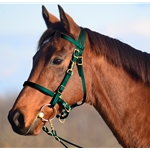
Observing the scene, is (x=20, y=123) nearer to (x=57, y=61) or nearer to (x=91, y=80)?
(x=57, y=61)

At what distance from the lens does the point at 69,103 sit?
3785 millimetres

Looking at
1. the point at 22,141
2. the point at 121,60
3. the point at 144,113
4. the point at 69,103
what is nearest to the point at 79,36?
the point at 121,60

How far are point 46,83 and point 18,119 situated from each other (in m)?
0.55

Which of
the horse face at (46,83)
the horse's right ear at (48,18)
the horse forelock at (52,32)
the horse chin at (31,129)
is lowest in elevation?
the horse chin at (31,129)

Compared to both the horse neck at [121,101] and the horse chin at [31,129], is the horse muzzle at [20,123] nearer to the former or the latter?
the horse chin at [31,129]

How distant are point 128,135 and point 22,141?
13.0 metres

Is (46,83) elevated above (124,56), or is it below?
below

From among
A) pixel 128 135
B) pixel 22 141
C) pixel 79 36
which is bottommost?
pixel 22 141

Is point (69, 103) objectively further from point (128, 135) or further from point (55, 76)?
point (128, 135)

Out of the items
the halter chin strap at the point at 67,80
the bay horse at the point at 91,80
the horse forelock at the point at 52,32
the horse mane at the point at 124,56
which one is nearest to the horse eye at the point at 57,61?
the bay horse at the point at 91,80

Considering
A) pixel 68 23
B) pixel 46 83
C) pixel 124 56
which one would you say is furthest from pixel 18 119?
pixel 124 56

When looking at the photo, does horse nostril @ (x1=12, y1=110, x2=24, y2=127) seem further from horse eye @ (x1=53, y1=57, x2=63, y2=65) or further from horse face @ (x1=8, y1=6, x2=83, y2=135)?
horse eye @ (x1=53, y1=57, x2=63, y2=65)

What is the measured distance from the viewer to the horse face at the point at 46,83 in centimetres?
352

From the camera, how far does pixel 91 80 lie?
387 centimetres
